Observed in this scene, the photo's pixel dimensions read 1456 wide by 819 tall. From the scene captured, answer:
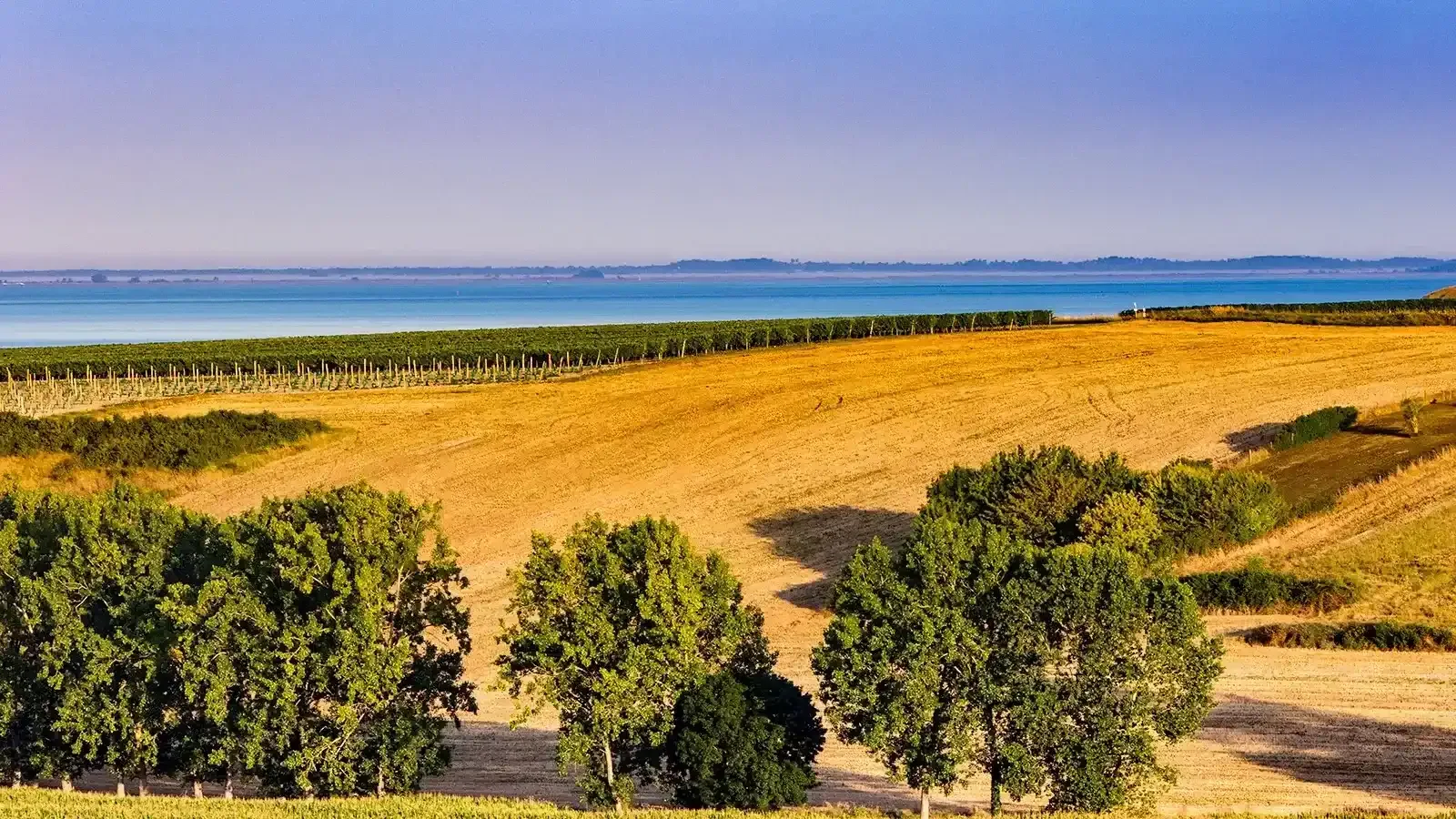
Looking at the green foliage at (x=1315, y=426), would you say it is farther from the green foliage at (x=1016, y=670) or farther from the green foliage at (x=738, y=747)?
the green foliage at (x=738, y=747)

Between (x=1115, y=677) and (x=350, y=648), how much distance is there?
14696 millimetres

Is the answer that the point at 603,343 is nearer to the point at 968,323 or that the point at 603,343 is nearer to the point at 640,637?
the point at 968,323

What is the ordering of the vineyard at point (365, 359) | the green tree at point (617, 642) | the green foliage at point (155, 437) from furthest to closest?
the vineyard at point (365, 359)
the green foliage at point (155, 437)
the green tree at point (617, 642)

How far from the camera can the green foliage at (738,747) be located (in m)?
27.1

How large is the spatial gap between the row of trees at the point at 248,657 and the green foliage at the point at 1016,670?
8507 mm

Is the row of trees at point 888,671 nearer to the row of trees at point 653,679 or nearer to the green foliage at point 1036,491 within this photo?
the row of trees at point 653,679

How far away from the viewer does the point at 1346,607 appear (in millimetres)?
41875

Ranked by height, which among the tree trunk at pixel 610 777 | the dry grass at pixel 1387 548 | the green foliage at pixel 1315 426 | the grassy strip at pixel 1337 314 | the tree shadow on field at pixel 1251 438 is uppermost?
the grassy strip at pixel 1337 314

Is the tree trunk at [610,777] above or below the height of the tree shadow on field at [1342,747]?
above

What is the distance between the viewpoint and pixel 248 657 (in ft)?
93.1

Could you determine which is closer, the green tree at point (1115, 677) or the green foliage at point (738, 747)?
the green tree at point (1115, 677)

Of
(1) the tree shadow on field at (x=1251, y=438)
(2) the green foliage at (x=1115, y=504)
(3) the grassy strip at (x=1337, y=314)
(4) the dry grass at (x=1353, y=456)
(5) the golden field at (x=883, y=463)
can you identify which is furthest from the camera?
(3) the grassy strip at (x=1337, y=314)

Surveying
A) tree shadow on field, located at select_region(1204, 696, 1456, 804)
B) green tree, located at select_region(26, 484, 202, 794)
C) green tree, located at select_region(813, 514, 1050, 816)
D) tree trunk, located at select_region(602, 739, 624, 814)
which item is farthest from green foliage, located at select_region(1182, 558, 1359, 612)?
green tree, located at select_region(26, 484, 202, 794)

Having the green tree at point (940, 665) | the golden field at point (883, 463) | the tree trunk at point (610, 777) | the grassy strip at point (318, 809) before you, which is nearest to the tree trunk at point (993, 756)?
the green tree at point (940, 665)
